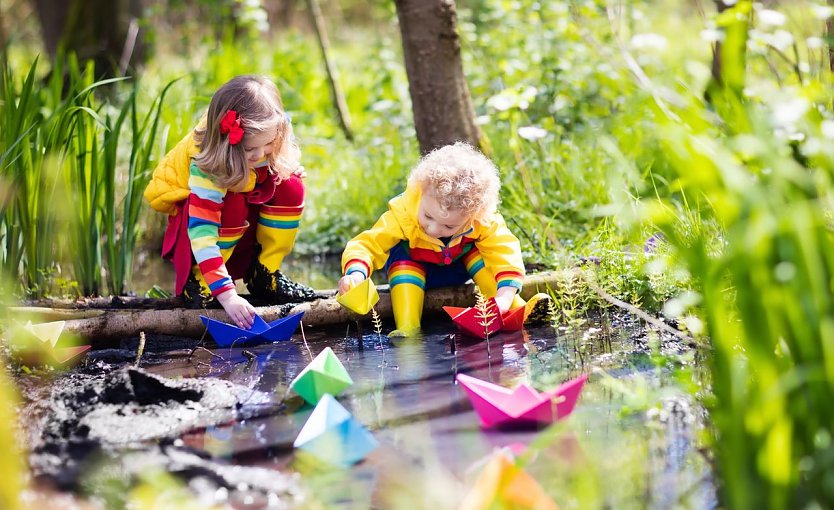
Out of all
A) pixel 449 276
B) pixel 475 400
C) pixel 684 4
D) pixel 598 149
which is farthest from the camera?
pixel 684 4

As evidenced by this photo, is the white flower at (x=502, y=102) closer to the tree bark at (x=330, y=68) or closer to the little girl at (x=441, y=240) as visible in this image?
the little girl at (x=441, y=240)

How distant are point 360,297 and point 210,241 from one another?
70 cm

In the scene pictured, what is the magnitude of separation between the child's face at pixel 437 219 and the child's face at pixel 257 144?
670 mm

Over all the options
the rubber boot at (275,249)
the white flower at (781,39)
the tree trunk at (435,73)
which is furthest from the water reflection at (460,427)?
the tree trunk at (435,73)

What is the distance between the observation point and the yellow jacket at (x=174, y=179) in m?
3.61

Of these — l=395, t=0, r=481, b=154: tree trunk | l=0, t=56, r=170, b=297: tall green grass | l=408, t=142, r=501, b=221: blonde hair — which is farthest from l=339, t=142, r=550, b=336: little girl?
l=0, t=56, r=170, b=297: tall green grass

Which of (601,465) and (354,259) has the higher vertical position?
(354,259)

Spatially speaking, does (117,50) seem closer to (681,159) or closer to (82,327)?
(82,327)

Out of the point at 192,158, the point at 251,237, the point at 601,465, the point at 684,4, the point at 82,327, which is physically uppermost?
the point at 684,4

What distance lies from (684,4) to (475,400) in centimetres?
1517

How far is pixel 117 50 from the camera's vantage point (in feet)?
28.4

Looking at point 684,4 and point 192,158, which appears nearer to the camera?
point 192,158

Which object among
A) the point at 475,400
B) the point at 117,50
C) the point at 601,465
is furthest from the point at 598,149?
the point at 117,50

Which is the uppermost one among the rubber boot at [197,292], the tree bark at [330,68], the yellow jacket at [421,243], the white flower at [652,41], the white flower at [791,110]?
the tree bark at [330,68]
